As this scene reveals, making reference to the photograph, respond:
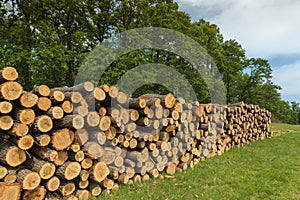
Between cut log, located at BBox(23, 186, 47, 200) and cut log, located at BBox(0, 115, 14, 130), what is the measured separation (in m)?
0.97

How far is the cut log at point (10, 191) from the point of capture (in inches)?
122

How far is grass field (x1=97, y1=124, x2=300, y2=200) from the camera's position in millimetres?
4215

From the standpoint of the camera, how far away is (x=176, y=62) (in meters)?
17.2

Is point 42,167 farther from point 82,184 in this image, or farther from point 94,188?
point 94,188

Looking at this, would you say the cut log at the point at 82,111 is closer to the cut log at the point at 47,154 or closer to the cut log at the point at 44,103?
the cut log at the point at 44,103

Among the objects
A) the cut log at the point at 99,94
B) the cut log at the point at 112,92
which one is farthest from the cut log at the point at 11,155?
the cut log at the point at 112,92

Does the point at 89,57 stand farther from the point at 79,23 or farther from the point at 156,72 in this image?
the point at 156,72

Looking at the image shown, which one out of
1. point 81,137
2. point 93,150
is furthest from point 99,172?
point 81,137

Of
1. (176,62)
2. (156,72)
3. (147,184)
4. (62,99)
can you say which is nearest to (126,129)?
(147,184)

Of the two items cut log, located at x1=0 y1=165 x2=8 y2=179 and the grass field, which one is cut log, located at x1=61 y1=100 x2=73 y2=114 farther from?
the grass field

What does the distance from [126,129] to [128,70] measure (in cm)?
927

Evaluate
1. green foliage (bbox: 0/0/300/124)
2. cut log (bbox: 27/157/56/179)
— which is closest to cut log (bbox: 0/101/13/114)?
cut log (bbox: 27/157/56/179)

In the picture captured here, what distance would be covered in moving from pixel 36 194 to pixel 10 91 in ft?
4.98

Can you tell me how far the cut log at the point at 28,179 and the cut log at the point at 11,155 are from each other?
→ 15cm
